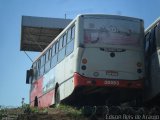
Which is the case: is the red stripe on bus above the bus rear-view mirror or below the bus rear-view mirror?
below

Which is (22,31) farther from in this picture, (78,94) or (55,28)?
(78,94)

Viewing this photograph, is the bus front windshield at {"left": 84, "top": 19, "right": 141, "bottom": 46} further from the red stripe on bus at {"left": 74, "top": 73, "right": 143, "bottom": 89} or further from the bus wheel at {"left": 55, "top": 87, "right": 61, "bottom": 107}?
the bus wheel at {"left": 55, "top": 87, "right": 61, "bottom": 107}

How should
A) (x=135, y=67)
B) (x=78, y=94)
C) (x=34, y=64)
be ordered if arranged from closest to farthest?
(x=135, y=67) < (x=78, y=94) < (x=34, y=64)

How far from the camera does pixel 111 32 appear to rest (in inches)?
665

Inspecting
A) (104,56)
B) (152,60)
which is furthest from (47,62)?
(152,60)

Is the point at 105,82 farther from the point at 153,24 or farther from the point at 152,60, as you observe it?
the point at 153,24

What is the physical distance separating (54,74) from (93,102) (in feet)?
7.96

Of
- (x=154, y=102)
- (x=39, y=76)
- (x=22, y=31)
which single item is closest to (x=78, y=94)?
(x=154, y=102)

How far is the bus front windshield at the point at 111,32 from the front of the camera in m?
16.8

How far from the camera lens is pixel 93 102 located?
19.0m

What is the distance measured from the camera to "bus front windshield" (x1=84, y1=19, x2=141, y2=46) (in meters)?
16.8

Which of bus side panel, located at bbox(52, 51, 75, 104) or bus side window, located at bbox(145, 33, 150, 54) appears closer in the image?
bus side panel, located at bbox(52, 51, 75, 104)

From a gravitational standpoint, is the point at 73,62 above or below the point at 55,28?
below

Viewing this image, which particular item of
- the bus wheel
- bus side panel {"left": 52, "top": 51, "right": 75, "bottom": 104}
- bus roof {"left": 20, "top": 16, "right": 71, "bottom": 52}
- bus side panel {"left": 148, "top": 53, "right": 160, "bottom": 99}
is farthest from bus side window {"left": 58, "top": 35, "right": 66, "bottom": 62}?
bus roof {"left": 20, "top": 16, "right": 71, "bottom": 52}
